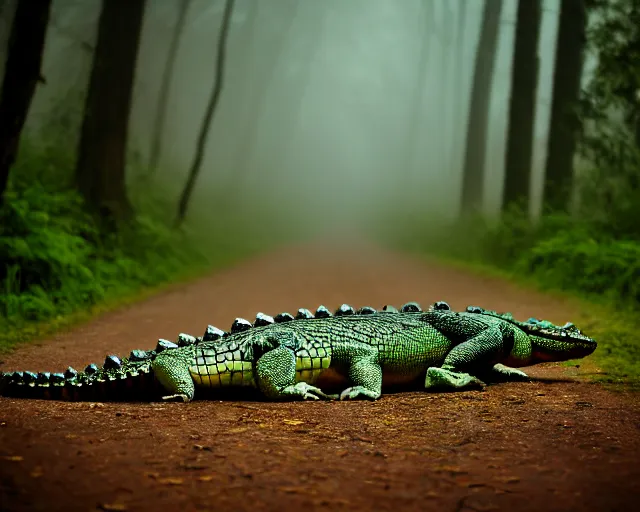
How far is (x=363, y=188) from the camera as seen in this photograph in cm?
10206

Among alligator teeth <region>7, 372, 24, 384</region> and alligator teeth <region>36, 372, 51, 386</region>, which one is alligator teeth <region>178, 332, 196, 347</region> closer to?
alligator teeth <region>36, 372, 51, 386</region>

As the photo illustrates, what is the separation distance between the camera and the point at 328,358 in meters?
5.60

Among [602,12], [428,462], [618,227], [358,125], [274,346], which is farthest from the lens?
[358,125]

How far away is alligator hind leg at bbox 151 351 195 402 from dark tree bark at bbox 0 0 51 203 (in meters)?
5.25

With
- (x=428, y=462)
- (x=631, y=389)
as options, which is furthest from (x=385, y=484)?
(x=631, y=389)

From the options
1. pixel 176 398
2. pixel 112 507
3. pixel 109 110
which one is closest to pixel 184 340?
pixel 176 398

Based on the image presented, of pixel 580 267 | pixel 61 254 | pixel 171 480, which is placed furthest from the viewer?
pixel 580 267

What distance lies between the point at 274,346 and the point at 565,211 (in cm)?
1283

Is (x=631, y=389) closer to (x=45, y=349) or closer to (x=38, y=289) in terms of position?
(x=45, y=349)

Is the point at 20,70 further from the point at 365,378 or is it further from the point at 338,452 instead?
the point at 338,452

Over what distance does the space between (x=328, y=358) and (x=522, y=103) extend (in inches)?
637

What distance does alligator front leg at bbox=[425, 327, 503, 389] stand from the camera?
5.64 metres

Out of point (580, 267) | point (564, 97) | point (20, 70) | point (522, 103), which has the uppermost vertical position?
point (522, 103)

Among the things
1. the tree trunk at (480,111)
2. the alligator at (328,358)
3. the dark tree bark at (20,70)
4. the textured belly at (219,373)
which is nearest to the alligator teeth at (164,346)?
the alligator at (328,358)
